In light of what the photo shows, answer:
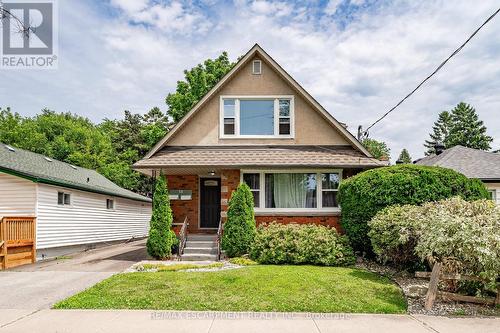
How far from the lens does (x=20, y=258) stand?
1199 cm

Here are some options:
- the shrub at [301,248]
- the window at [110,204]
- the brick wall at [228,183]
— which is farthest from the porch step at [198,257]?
the window at [110,204]

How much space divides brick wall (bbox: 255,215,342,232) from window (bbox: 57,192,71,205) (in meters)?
8.20

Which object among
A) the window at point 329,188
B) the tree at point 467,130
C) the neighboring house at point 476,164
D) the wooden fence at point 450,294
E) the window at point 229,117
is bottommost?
the wooden fence at point 450,294

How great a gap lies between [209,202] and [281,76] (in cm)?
585

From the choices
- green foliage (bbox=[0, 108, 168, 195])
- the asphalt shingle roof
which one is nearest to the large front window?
the asphalt shingle roof

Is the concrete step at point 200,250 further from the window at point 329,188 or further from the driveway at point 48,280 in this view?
the window at point 329,188

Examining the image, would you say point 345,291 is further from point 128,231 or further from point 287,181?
point 128,231

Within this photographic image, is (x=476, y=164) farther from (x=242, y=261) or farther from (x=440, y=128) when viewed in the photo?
(x=440, y=128)

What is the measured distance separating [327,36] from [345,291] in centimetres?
954

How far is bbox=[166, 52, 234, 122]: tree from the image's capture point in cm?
2945

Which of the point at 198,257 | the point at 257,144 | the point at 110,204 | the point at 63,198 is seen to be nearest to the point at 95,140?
the point at 110,204

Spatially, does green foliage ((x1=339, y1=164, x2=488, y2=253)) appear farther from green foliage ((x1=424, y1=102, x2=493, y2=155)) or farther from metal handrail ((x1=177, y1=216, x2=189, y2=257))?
green foliage ((x1=424, y1=102, x2=493, y2=155))

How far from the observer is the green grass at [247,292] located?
6.69 meters

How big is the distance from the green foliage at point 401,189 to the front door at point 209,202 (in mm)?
5934
